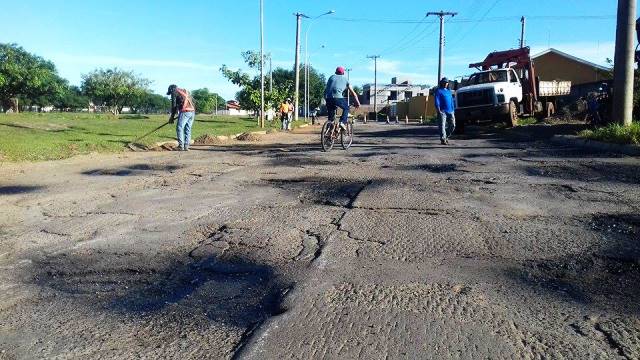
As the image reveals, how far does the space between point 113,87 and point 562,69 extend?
68346 mm

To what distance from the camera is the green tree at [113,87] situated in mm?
86375

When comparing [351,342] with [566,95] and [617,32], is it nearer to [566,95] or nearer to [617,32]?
[617,32]

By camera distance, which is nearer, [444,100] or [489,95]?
[444,100]

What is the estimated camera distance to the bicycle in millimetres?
11961

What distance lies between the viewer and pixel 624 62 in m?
13.4

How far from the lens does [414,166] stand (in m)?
8.59

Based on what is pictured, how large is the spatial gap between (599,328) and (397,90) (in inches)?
4235

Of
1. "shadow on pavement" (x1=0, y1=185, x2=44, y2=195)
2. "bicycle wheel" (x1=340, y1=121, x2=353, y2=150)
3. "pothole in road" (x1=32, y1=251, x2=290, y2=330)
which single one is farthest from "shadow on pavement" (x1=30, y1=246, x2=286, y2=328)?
"bicycle wheel" (x1=340, y1=121, x2=353, y2=150)

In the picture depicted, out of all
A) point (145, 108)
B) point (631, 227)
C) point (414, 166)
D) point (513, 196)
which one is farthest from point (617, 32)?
point (145, 108)

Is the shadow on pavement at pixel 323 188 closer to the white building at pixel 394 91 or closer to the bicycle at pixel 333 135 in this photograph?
the bicycle at pixel 333 135

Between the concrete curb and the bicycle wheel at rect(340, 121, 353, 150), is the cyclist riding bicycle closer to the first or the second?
the bicycle wheel at rect(340, 121, 353, 150)

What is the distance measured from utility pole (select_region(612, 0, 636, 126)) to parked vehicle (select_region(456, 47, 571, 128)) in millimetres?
5962

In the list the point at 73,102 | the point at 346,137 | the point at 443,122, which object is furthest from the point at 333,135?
the point at 73,102

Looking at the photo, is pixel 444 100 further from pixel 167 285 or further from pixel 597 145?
pixel 167 285
